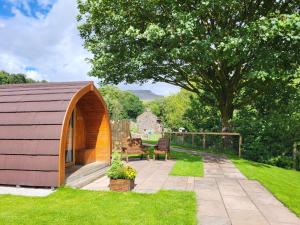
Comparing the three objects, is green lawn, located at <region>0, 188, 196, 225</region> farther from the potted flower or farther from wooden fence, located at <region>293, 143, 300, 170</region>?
wooden fence, located at <region>293, 143, 300, 170</region>

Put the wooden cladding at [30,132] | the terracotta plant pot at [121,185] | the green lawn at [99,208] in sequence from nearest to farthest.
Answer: the green lawn at [99,208] → the terracotta plant pot at [121,185] → the wooden cladding at [30,132]

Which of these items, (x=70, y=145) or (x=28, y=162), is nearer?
(x=28, y=162)

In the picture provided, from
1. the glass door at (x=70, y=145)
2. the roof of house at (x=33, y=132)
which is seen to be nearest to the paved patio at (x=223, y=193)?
the roof of house at (x=33, y=132)

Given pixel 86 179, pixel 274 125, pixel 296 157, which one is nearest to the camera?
pixel 86 179

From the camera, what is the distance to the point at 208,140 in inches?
890

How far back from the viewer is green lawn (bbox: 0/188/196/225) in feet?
21.0

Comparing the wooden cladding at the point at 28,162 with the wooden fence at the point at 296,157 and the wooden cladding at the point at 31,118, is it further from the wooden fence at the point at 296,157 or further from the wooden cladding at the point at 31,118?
the wooden fence at the point at 296,157

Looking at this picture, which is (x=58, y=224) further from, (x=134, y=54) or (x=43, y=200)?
(x=134, y=54)

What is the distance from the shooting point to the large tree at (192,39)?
13.0 metres

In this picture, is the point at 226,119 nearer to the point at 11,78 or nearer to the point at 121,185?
the point at 121,185

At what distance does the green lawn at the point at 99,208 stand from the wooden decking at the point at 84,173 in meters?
0.93

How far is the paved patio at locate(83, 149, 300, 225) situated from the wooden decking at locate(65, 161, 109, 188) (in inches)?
12.0

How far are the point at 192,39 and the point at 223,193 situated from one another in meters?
7.64

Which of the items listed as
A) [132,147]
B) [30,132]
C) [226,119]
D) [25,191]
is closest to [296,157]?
[226,119]
